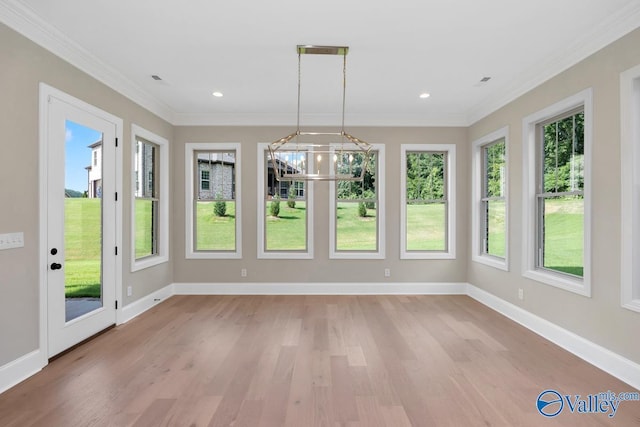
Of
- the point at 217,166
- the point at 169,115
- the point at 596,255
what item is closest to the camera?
the point at 596,255

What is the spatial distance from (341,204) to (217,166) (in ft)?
7.07

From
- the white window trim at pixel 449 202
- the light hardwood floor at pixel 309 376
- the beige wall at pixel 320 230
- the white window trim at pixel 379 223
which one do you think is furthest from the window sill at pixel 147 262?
the white window trim at pixel 449 202

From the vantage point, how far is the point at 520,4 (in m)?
2.49

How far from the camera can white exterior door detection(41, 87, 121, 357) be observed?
2.93 m

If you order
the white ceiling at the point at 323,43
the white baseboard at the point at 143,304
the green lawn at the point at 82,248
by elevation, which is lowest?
the white baseboard at the point at 143,304

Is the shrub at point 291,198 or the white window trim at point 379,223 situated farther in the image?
the shrub at point 291,198

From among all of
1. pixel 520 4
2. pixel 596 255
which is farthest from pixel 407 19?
pixel 596 255

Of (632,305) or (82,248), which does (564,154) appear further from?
(82,248)

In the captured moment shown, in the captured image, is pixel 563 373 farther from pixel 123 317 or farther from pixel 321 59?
pixel 123 317

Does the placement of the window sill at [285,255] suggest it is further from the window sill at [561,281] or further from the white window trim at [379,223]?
the window sill at [561,281]

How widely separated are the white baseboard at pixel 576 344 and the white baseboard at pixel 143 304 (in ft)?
15.6

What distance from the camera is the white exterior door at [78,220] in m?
2.93

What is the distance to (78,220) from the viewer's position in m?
3.30

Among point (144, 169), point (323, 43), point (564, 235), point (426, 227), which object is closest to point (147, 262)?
point (144, 169)
